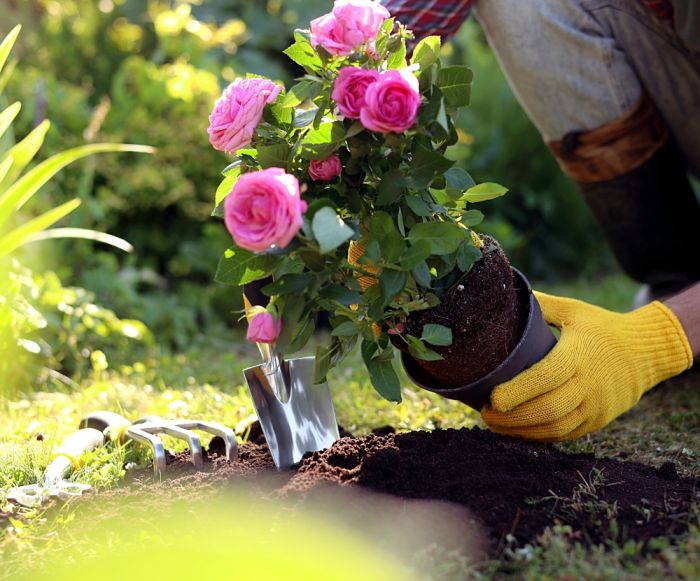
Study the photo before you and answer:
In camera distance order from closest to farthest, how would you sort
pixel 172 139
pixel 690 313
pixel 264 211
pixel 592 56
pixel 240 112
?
pixel 264 211 → pixel 240 112 → pixel 690 313 → pixel 592 56 → pixel 172 139

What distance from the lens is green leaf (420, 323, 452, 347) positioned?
4.80 ft

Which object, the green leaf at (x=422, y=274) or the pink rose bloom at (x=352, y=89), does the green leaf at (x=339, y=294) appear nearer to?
the green leaf at (x=422, y=274)

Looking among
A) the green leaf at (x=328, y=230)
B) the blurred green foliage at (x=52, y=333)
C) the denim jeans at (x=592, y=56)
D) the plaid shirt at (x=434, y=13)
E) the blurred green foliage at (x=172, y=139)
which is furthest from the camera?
the blurred green foliage at (x=172, y=139)

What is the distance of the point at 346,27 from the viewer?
138 centimetres

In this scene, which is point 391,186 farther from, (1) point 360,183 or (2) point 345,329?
(2) point 345,329

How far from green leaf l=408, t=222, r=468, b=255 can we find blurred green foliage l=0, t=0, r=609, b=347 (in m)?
1.76

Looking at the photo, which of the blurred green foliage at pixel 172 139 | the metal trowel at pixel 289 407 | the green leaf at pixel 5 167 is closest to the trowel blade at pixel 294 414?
the metal trowel at pixel 289 407

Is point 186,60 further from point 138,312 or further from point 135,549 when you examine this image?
point 135,549

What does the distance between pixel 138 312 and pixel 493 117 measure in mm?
2191

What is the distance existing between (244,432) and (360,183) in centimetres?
66

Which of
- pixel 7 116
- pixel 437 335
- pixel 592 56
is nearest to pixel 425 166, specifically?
pixel 437 335

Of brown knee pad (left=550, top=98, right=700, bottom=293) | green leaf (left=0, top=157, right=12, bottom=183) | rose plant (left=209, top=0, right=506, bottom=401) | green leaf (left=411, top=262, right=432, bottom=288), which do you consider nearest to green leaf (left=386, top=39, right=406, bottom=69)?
rose plant (left=209, top=0, right=506, bottom=401)

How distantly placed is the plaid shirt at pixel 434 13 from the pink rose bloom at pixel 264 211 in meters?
0.96

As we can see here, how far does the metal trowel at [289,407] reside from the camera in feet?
5.39
